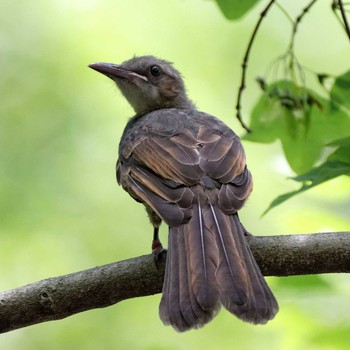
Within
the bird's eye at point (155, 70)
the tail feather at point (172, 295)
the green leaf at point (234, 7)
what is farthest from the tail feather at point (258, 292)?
the bird's eye at point (155, 70)

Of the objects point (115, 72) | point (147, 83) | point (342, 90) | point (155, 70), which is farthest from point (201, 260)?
point (155, 70)

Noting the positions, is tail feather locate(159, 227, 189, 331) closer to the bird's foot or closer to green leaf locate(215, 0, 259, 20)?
the bird's foot

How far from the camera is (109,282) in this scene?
4145 mm

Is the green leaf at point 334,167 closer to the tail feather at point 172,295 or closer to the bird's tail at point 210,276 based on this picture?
the bird's tail at point 210,276

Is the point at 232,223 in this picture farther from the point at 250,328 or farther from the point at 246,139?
the point at 250,328

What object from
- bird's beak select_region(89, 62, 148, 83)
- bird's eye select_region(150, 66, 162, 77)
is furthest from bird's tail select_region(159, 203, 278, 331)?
bird's eye select_region(150, 66, 162, 77)

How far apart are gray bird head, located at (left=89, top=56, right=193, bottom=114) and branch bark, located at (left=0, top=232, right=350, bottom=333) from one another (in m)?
2.39

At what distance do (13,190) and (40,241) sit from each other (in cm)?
54

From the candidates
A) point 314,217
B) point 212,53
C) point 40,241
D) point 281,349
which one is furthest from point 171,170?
point 212,53

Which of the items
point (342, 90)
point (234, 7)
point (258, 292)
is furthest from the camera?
point (234, 7)

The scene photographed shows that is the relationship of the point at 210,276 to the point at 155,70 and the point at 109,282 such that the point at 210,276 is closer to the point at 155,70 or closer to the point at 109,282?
the point at 109,282

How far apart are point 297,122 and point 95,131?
4166 mm

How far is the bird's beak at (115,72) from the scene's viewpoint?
623cm

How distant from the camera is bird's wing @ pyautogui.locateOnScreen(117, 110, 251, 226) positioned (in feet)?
14.5
